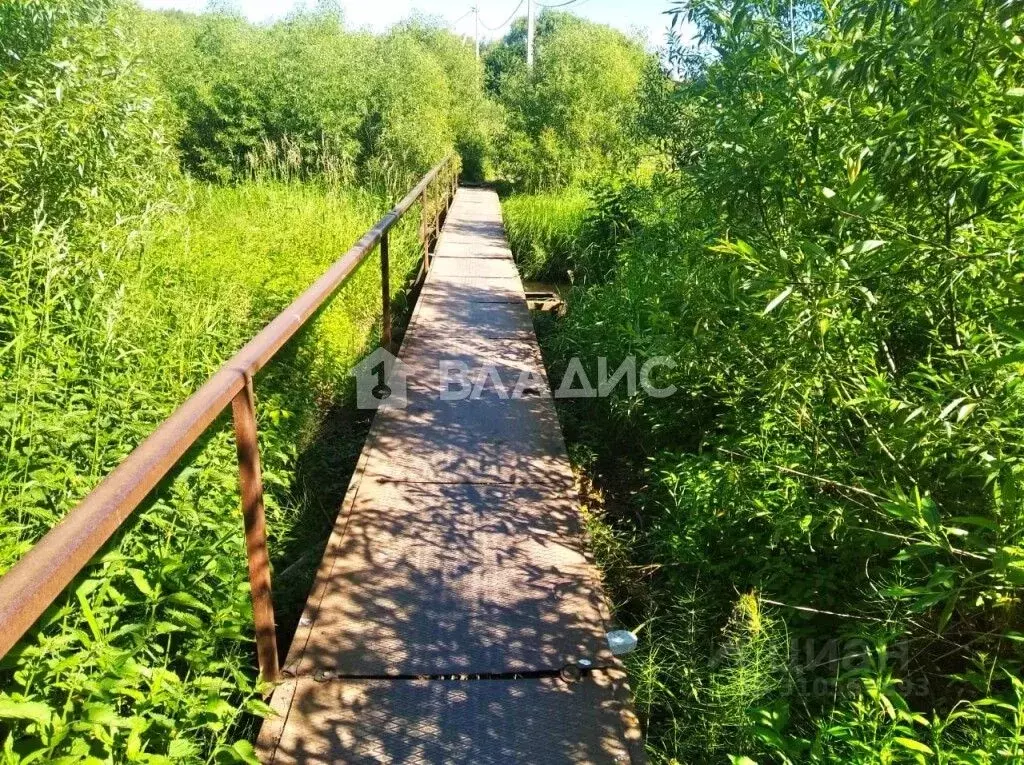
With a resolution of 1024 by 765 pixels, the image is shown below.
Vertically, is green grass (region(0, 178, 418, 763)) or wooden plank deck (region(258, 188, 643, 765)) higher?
green grass (region(0, 178, 418, 763))

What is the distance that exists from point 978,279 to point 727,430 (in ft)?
5.61

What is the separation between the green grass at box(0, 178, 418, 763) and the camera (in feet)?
4.81

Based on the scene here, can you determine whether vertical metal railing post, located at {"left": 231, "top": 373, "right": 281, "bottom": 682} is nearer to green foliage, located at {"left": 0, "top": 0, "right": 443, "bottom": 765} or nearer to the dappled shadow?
green foliage, located at {"left": 0, "top": 0, "right": 443, "bottom": 765}

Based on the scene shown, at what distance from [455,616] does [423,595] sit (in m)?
0.16

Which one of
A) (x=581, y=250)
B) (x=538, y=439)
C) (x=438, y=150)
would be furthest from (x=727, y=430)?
(x=438, y=150)

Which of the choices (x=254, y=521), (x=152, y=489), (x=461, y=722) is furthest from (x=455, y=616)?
(x=152, y=489)

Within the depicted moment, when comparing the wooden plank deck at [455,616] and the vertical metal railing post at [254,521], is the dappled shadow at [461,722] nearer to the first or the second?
the wooden plank deck at [455,616]

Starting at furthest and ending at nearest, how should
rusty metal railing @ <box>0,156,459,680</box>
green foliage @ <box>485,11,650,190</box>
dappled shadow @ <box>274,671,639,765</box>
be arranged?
green foliage @ <box>485,11,650,190</box>
dappled shadow @ <box>274,671,639,765</box>
rusty metal railing @ <box>0,156,459,680</box>

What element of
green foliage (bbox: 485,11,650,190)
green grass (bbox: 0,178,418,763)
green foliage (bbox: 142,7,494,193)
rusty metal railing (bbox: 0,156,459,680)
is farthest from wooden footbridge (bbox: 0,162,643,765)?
green foliage (bbox: 485,11,650,190)

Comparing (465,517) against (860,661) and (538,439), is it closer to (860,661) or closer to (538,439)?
(538,439)

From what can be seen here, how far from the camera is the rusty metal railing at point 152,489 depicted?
38.0 inches

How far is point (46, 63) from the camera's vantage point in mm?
3783

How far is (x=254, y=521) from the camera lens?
191 centimetres

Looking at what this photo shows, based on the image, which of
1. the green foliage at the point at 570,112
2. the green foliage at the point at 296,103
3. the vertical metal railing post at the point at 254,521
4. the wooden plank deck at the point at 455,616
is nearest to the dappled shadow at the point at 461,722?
the wooden plank deck at the point at 455,616
